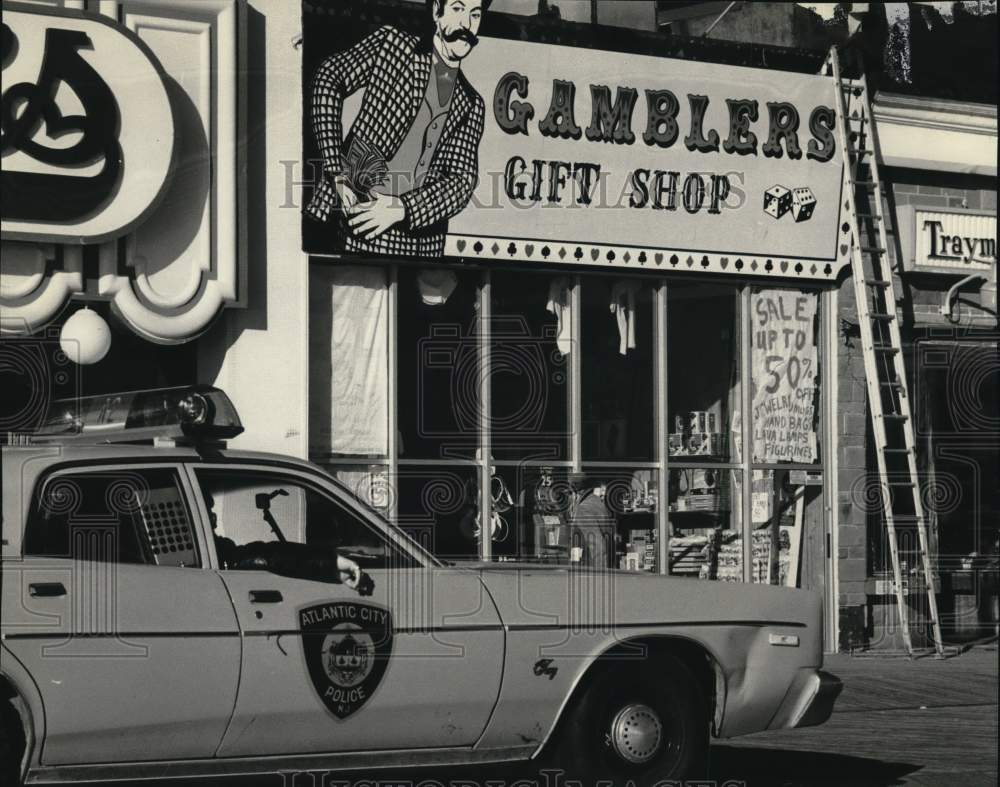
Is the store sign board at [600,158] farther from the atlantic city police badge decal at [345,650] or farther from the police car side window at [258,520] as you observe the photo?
the atlantic city police badge decal at [345,650]

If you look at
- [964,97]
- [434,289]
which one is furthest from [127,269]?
[964,97]

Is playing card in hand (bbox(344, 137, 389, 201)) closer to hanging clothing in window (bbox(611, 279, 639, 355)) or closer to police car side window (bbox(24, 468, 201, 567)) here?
hanging clothing in window (bbox(611, 279, 639, 355))

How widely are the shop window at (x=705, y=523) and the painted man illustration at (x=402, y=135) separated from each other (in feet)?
11.2

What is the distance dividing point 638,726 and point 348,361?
694 cm

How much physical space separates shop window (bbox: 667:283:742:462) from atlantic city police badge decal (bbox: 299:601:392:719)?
29.0ft

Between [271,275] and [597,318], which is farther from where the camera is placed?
[597,318]

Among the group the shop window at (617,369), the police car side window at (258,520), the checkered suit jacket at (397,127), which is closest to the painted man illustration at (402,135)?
the checkered suit jacket at (397,127)

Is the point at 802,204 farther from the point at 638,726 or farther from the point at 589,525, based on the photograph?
the point at 638,726

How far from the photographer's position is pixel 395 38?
563 inches

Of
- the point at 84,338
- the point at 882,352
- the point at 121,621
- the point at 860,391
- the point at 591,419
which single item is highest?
the point at 882,352

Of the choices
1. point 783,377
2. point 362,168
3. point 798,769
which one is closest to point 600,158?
point 362,168

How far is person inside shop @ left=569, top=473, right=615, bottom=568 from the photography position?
15.1m

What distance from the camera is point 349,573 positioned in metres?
7.11

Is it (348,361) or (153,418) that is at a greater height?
(348,361)
